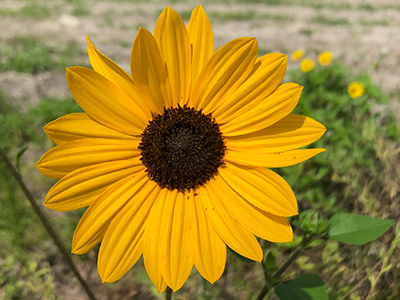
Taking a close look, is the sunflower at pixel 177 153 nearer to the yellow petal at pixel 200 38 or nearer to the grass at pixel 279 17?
the yellow petal at pixel 200 38

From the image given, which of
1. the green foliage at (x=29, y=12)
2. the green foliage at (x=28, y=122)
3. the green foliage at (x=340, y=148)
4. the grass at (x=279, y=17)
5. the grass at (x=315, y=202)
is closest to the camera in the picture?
the grass at (x=315, y=202)

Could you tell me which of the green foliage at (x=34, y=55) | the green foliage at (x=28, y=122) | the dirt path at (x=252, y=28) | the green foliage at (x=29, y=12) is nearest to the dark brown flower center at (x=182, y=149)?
the green foliage at (x=28, y=122)

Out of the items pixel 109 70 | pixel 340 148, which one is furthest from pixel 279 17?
pixel 109 70

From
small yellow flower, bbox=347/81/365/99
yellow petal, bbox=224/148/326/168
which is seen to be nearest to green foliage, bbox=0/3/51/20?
small yellow flower, bbox=347/81/365/99

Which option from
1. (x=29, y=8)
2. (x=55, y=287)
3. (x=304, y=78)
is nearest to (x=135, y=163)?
(x=55, y=287)

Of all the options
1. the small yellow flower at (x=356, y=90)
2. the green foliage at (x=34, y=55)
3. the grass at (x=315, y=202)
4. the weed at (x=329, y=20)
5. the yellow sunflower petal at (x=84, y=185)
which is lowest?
the grass at (x=315, y=202)

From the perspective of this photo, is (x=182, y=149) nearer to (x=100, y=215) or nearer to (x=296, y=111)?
(x=100, y=215)

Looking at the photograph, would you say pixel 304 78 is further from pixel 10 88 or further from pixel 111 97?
pixel 10 88
